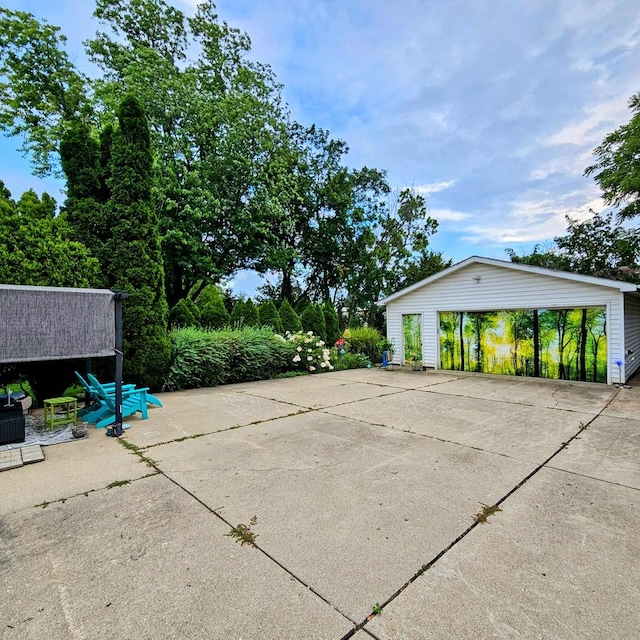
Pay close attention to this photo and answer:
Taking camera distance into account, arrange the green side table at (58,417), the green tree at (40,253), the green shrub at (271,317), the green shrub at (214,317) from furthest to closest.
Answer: the green shrub at (271,317)
the green shrub at (214,317)
the green tree at (40,253)
the green side table at (58,417)

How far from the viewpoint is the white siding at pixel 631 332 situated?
878 cm

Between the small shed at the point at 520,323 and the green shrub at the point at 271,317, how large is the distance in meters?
4.35

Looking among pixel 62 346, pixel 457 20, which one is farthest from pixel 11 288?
pixel 457 20

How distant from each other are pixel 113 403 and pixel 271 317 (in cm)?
879

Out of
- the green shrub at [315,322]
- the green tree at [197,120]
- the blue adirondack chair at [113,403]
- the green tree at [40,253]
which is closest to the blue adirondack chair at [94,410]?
the blue adirondack chair at [113,403]

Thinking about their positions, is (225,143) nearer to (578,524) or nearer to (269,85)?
(269,85)

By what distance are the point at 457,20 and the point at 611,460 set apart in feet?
29.3

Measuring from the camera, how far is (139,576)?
6.40 feet

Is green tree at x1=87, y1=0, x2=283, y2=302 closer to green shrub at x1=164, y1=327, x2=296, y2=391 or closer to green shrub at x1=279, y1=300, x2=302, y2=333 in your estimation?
green shrub at x1=279, y1=300, x2=302, y2=333

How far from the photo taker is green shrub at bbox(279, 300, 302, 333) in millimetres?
13617

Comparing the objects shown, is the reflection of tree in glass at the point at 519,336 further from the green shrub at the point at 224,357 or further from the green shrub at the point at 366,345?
the green shrub at the point at 224,357

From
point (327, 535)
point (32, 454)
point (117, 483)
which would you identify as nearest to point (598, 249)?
point (327, 535)

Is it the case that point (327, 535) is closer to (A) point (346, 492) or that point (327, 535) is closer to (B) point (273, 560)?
(B) point (273, 560)

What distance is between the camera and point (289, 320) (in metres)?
13.8
